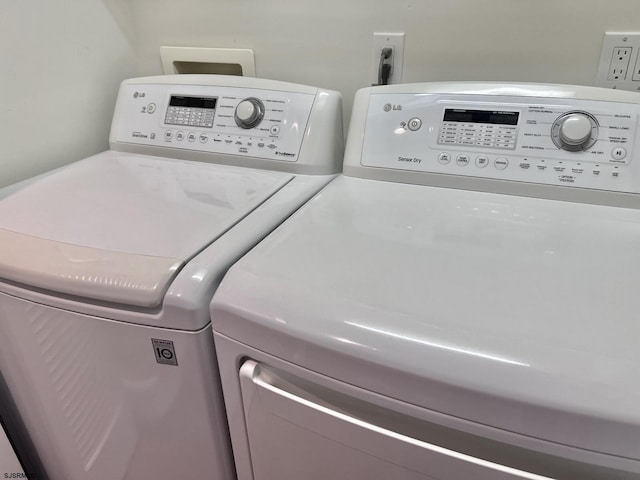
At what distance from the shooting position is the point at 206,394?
735 millimetres

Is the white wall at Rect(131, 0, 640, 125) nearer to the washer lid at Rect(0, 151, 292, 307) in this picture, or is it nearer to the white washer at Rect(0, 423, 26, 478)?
the washer lid at Rect(0, 151, 292, 307)

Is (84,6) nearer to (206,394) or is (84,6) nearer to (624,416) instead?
(206,394)

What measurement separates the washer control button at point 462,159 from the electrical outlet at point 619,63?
13.9 inches

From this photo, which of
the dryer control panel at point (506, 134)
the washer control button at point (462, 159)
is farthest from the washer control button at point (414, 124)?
the washer control button at point (462, 159)

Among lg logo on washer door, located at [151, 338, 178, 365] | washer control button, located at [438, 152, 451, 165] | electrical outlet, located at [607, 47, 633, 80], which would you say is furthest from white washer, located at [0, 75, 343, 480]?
electrical outlet, located at [607, 47, 633, 80]

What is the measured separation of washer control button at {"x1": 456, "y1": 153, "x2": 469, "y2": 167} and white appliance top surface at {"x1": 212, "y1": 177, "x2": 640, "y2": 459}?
0.12 meters

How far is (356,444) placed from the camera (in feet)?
1.99

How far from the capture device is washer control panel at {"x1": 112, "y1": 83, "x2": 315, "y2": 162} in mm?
1055

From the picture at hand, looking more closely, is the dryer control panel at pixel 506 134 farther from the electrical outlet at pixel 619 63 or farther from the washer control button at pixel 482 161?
the electrical outlet at pixel 619 63

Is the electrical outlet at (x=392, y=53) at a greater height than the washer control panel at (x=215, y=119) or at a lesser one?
greater

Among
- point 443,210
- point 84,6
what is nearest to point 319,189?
point 443,210

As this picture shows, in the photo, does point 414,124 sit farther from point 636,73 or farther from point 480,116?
point 636,73

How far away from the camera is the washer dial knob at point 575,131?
32.8 inches

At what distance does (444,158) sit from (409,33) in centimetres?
35
